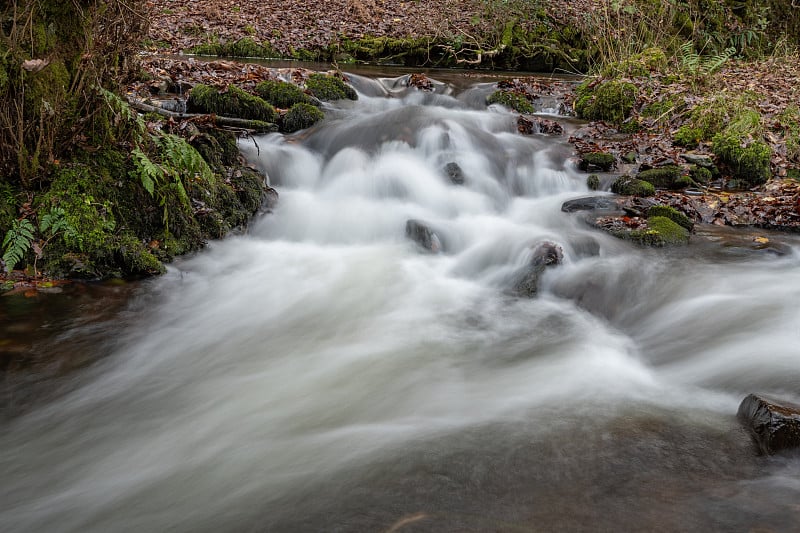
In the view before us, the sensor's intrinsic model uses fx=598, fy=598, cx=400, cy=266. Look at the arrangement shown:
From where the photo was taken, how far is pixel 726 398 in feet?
12.0

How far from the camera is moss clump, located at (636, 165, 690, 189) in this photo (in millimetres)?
7863

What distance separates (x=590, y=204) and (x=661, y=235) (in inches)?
47.6

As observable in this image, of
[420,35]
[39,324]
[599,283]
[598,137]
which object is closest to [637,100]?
[598,137]

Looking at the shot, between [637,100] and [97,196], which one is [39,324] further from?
Answer: [637,100]

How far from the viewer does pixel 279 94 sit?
30.9 feet

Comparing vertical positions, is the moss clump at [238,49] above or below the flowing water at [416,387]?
above

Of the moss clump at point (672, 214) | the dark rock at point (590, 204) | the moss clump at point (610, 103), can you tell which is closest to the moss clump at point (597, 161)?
the dark rock at point (590, 204)

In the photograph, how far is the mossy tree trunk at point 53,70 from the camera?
443 centimetres

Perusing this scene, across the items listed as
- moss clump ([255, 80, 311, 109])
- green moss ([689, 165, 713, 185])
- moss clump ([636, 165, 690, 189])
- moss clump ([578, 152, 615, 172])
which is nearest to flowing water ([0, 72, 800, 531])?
moss clump ([578, 152, 615, 172])

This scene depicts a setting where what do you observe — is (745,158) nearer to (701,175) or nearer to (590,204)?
(701,175)

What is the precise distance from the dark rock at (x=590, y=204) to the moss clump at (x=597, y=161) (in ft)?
3.92

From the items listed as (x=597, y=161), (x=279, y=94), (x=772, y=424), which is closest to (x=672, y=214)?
(x=597, y=161)

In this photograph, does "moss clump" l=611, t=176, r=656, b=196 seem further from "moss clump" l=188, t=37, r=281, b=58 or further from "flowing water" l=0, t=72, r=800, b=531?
"moss clump" l=188, t=37, r=281, b=58

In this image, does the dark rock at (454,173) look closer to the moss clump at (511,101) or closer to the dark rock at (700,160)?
the dark rock at (700,160)
